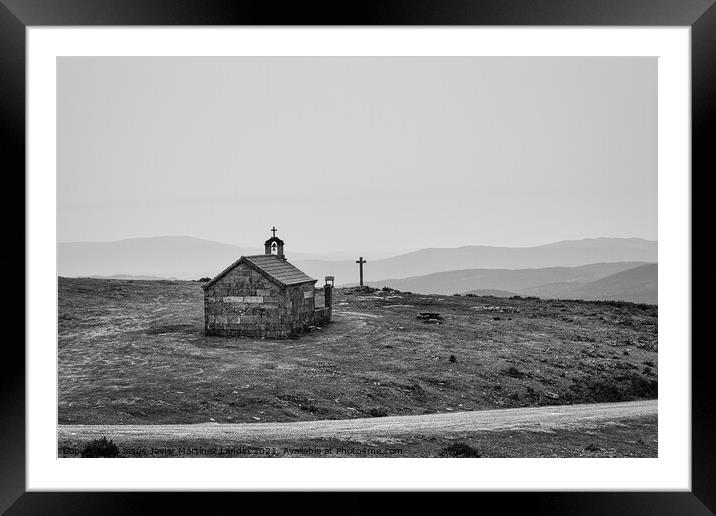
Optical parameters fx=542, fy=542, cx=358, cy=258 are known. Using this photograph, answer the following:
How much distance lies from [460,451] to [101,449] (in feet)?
23.4

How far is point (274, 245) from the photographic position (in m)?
20.6

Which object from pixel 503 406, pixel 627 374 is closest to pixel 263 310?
pixel 503 406

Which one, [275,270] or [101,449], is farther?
[275,270]

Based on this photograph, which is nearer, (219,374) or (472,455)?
(472,455)

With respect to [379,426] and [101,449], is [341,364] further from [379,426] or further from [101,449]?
[101,449]

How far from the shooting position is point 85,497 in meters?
8.02

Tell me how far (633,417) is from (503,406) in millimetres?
3277

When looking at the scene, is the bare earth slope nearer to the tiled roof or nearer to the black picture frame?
the tiled roof

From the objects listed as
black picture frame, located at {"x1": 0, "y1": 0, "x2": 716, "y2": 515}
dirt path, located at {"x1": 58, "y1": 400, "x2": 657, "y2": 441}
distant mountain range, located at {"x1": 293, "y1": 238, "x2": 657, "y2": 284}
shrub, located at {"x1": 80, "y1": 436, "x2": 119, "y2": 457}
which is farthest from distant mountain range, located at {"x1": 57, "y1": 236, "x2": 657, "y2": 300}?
black picture frame, located at {"x1": 0, "y1": 0, "x2": 716, "y2": 515}

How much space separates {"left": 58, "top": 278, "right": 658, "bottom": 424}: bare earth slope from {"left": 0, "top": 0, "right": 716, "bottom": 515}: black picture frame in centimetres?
511
